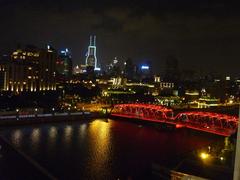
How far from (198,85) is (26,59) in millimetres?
30201

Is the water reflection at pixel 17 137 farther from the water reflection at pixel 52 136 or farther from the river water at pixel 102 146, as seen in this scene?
the water reflection at pixel 52 136

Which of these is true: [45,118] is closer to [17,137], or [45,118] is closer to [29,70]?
[17,137]

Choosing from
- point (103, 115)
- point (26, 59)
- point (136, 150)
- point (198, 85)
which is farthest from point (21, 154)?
point (198, 85)

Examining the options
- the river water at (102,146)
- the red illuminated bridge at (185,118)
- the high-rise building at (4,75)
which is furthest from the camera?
the high-rise building at (4,75)

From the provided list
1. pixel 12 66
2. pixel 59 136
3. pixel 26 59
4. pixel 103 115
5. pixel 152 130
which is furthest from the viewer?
pixel 26 59


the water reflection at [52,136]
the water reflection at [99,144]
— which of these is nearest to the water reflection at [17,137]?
the water reflection at [52,136]

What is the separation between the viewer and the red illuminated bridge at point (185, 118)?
17684 mm

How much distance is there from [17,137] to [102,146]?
3.58 metres

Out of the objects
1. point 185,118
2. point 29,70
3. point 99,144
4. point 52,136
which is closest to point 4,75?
point 29,70

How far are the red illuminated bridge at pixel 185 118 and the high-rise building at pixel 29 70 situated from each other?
324 inches

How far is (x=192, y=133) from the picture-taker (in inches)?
690

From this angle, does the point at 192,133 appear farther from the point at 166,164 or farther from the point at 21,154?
the point at 21,154

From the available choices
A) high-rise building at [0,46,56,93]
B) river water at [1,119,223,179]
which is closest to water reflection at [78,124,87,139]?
river water at [1,119,223,179]

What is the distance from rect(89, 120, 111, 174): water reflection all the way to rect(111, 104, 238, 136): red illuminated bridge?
3124 mm
